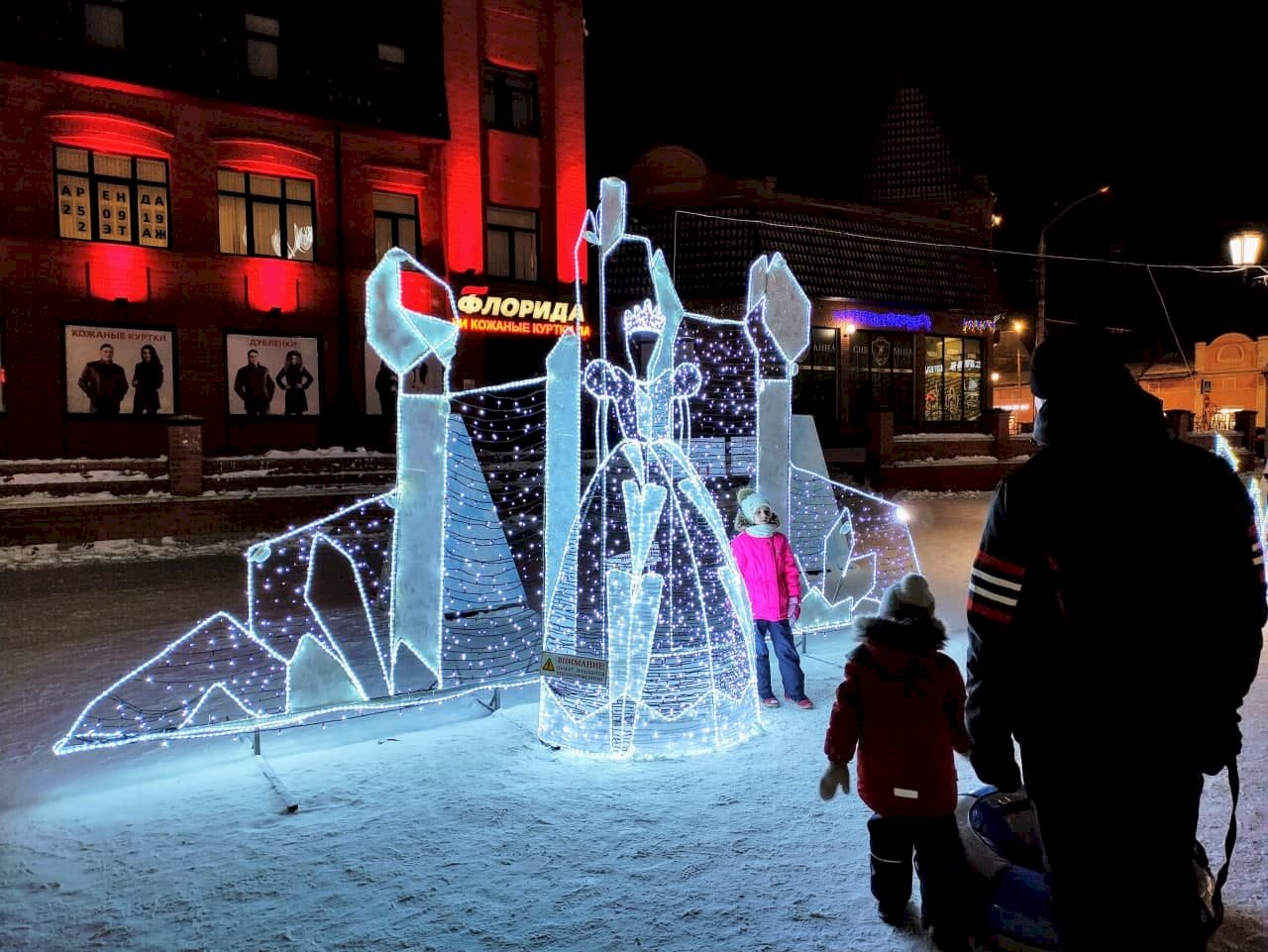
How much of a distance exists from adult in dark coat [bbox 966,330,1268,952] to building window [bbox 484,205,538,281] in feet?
74.5

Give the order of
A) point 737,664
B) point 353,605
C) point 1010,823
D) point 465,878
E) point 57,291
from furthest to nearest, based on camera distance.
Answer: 1. point 57,291
2. point 353,605
3. point 737,664
4. point 465,878
5. point 1010,823

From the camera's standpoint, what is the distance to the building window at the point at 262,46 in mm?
20562

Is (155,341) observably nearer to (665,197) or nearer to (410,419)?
(665,197)

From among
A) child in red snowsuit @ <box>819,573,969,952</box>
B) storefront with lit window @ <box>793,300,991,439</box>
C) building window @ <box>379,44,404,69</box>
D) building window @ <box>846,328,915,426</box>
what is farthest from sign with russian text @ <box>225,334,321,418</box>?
child in red snowsuit @ <box>819,573,969,952</box>

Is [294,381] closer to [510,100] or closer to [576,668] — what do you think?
[510,100]

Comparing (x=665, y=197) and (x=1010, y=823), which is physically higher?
(x=665, y=197)

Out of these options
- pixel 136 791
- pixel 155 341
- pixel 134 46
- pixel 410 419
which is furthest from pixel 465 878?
pixel 134 46

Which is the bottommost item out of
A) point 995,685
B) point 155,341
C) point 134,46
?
point 995,685

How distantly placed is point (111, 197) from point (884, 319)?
21.4 m

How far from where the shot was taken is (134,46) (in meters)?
19.0

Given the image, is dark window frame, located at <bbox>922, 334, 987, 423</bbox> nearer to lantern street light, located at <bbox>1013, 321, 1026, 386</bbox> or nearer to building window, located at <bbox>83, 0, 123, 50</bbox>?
lantern street light, located at <bbox>1013, 321, 1026, 386</bbox>

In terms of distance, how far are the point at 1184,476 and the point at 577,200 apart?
949 inches

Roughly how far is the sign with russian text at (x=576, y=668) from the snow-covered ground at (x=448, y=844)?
484 mm

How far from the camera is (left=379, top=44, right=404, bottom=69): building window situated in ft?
73.0
